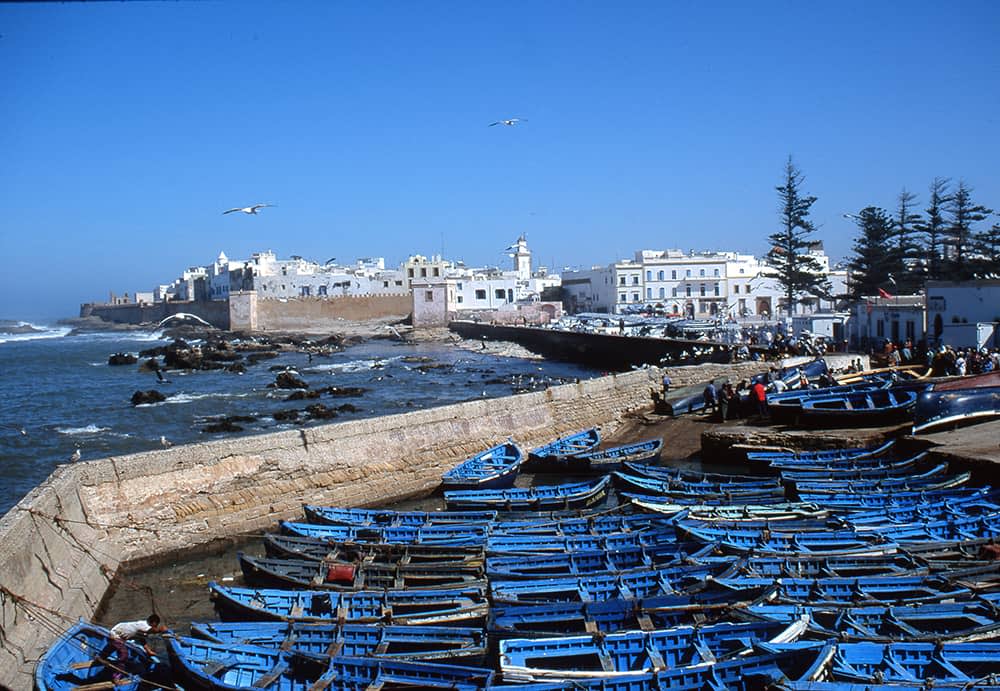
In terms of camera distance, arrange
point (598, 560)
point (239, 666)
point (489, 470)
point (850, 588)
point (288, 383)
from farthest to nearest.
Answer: point (288, 383), point (489, 470), point (598, 560), point (850, 588), point (239, 666)

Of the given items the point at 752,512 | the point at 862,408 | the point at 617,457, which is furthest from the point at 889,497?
the point at 862,408

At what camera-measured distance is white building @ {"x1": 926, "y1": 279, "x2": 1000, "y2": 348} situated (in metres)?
26.5

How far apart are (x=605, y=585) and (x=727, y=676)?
2.72 m

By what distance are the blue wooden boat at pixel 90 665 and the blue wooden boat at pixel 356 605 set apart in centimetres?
149

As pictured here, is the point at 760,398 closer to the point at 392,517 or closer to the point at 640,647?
the point at 392,517

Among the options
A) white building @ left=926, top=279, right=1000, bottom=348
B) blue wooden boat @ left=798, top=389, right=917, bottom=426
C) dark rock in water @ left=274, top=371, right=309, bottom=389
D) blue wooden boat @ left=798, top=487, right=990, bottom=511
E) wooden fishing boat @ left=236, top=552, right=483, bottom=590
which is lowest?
wooden fishing boat @ left=236, top=552, right=483, bottom=590

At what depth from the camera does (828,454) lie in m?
17.8

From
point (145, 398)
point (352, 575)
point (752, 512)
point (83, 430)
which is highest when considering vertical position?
point (145, 398)

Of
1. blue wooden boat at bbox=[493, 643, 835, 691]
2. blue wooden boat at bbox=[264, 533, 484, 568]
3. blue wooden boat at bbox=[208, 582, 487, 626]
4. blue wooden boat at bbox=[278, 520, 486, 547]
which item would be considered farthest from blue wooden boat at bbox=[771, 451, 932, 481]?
blue wooden boat at bbox=[493, 643, 835, 691]

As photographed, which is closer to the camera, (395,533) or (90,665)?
(90,665)

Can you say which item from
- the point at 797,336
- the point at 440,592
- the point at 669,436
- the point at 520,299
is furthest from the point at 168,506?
the point at 520,299

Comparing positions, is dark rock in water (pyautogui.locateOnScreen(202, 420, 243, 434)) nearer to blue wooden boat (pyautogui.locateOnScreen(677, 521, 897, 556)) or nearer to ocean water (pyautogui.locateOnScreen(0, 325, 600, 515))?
ocean water (pyautogui.locateOnScreen(0, 325, 600, 515))

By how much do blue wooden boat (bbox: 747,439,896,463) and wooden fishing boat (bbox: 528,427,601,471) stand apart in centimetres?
387

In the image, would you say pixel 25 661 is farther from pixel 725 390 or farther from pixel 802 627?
pixel 725 390
